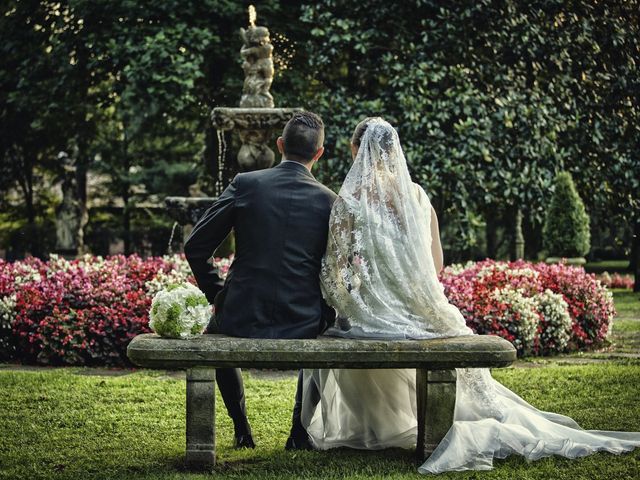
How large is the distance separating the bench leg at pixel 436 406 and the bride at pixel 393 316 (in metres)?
0.06

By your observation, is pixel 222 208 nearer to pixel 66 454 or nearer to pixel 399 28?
pixel 66 454

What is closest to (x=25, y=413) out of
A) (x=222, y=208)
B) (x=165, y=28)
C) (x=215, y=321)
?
(x=215, y=321)

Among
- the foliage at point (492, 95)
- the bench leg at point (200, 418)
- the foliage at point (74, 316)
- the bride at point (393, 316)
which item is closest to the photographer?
the bench leg at point (200, 418)

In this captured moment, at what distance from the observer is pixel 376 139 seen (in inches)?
203

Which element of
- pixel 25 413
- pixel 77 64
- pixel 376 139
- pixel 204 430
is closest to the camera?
pixel 204 430

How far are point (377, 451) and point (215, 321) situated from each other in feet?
4.39

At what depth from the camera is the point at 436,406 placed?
191 inches

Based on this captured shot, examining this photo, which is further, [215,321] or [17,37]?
[17,37]

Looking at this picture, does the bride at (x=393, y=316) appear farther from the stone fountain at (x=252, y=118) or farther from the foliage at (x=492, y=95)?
the foliage at (x=492, y=95)

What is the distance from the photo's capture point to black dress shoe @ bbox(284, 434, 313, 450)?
212 inches

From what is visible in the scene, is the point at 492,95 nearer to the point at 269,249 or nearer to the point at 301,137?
the point at 301,137

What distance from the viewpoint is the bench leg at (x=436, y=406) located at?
485 cm

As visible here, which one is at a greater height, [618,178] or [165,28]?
[165,28]

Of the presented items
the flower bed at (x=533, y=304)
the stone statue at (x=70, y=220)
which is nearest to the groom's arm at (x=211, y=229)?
the flower bed at (x=533, y=304)
